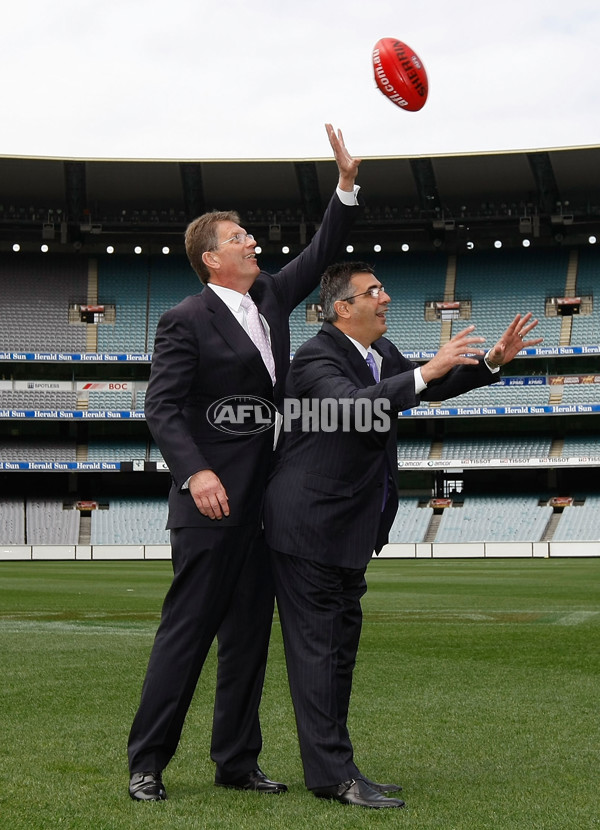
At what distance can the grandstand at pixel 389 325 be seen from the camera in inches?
1721

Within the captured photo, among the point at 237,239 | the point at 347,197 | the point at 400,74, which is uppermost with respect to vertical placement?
the point at 400,74

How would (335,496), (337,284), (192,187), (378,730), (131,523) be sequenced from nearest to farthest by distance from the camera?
1. (335,496)
2. (337,284)
3. (378,730)
4. (131,523)
5. (192,187)

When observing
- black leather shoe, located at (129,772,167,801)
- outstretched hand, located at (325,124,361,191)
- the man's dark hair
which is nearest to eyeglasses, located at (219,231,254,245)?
the man's dark hair

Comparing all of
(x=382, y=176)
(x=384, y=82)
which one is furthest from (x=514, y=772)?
(x=382, y=176)

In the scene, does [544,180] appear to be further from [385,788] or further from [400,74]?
[385,788]

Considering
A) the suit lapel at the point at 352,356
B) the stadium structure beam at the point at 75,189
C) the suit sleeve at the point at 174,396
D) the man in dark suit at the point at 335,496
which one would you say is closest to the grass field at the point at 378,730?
the man in dark suit at the point at 335,496

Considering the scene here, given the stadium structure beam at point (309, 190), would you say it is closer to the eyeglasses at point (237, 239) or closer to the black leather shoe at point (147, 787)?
the eyeglasses at point (237, 239)

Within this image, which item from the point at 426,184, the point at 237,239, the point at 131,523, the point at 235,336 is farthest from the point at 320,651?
the point at 426,184

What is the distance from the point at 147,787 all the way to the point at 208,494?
1.19 m

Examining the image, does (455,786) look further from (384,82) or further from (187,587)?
(384,82)

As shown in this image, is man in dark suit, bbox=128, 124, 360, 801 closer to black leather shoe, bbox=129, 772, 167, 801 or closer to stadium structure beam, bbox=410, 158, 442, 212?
black leather shoe, bbox=129, 772, 167, 801

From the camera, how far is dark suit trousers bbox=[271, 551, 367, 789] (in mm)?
4102

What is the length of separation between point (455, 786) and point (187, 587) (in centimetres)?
136

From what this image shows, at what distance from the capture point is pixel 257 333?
4676mm
